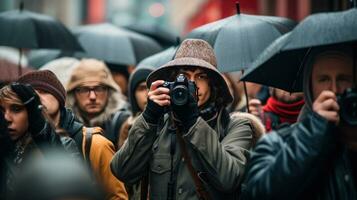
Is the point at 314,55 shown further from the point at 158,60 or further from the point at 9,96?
the point at 158,60

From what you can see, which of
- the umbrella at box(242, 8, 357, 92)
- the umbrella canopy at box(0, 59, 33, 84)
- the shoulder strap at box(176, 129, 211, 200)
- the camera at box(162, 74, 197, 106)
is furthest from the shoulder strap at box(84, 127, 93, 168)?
the umbrella canopy at box(0, 59, 33, 84)

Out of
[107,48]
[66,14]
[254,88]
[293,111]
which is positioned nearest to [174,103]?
[293,111]

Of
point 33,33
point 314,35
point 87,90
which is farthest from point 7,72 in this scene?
point 314,35

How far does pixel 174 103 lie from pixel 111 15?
85.5 metres

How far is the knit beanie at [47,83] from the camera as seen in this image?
780cm

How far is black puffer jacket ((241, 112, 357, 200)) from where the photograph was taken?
18.2 feet

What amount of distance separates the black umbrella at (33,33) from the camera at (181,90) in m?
4.39

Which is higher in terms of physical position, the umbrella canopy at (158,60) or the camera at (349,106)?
the camera at (349,106)

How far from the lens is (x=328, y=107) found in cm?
565

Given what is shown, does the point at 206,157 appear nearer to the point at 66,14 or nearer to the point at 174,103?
the point at 174,103

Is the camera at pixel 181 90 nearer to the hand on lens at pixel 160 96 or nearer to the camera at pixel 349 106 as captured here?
the hand on lens at pixel 160 96

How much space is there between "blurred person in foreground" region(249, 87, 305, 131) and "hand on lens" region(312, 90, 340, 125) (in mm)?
A: 3415

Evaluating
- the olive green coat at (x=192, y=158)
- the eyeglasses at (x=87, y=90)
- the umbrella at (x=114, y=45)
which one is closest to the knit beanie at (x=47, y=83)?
the olive green coat at (x=192, y=158)

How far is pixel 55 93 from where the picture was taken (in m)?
7.80
